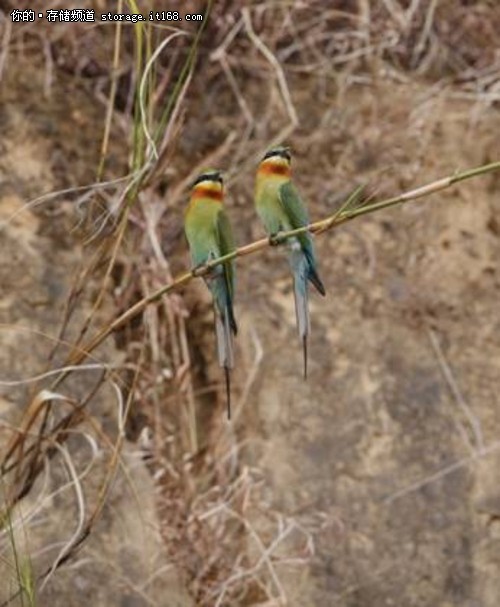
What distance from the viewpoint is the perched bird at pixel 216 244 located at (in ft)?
6.46

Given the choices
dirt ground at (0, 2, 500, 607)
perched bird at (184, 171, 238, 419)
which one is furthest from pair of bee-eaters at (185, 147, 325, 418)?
dirt ground at (0, 2, 500, 607)

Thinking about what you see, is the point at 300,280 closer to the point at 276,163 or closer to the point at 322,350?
the point at 276,163

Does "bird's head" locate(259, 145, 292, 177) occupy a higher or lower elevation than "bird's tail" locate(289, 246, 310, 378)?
higher

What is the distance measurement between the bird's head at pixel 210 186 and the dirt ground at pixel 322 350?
2.57ft

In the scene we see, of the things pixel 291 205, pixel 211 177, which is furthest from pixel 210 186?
pixel 291 205

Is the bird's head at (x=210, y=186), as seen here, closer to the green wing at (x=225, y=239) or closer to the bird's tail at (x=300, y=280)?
the green wing at (x=225, y=239)

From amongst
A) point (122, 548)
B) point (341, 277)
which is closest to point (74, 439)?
point (122, 548)

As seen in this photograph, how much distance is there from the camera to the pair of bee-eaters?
1.96m

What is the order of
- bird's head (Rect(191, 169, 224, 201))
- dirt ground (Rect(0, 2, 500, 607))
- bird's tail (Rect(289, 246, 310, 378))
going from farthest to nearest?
dirt ground (Rect(0, 2, 500, 607))
bird's head (Rect(191, 169, 224, 201))
bird's tail (Rect(289, 246, 310, 378))

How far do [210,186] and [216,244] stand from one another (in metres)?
0.09

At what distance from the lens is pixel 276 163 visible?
6.57 ft

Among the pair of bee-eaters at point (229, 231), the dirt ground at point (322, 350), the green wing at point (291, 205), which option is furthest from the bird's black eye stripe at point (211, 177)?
the dirt ground at point (322, 350)

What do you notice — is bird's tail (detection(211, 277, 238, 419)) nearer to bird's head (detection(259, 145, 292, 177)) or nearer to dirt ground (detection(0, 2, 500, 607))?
bird's head (detection(259, 145, 292, 177))

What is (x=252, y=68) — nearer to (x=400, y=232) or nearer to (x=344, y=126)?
(x=344, y=126)
